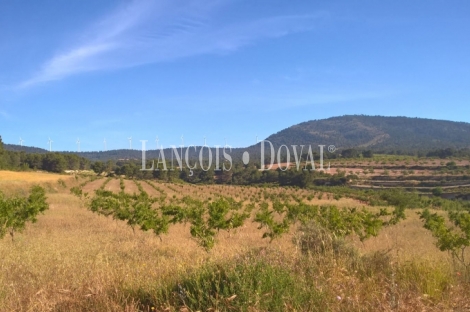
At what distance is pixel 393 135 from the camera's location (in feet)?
581

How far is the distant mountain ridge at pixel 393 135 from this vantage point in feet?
525

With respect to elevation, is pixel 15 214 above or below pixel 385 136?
below

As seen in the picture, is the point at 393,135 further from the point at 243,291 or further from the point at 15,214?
the point at 243,291

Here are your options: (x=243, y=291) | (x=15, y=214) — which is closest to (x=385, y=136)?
(x=15, y=214)

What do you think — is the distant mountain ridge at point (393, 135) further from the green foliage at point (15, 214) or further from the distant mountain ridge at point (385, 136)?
the green foliage at point (15, 214)

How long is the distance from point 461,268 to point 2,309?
523 cm

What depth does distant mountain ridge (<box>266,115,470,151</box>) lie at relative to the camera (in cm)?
15988

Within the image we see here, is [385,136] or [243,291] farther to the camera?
[385,136]

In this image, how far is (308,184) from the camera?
8244 cm

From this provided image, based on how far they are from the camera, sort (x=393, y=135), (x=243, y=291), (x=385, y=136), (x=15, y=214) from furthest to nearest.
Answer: (x=393, y=135), (x=385, y=136), (x=15, y=214), (x=243, y=291)

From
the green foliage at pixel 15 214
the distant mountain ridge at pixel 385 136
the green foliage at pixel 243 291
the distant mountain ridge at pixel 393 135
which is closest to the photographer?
the green foliage at pixel 243 291

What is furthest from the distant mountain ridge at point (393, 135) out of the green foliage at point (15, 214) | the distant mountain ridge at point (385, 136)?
the green foliage at point (15, 214)

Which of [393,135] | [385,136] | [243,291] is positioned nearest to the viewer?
[243,291]

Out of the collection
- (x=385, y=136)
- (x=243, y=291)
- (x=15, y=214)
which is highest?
(x=385, y=136)
